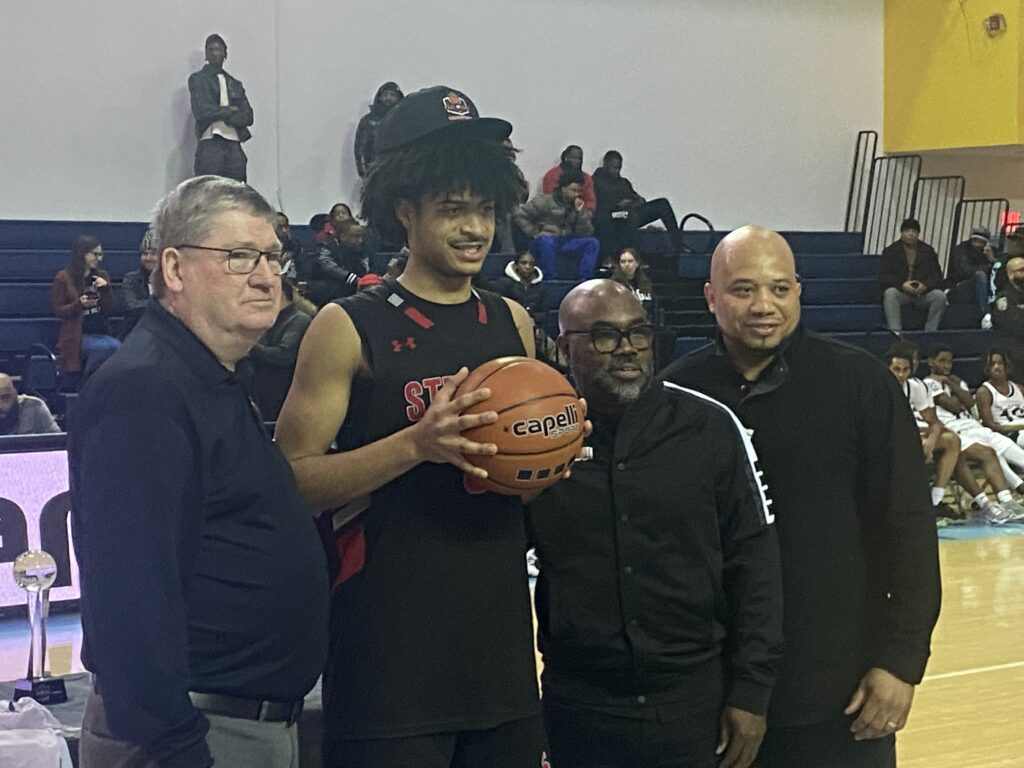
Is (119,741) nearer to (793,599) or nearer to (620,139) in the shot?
(793,599)

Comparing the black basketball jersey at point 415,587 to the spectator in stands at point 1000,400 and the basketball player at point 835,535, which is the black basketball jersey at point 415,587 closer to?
the basketball player at point 835,535

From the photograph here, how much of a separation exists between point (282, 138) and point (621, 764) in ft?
37.7

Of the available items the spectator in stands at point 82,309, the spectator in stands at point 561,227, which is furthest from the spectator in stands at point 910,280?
the spectator in stands at point 82,309

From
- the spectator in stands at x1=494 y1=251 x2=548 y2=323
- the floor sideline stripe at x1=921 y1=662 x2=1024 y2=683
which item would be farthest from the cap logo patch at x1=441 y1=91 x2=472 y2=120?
the spectator in stands at x1=494 y1=251 x2=548 y2=323

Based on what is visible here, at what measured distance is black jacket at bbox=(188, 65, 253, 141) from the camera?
11969mm

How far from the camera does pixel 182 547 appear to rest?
2061 mm

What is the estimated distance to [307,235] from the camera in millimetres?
12258

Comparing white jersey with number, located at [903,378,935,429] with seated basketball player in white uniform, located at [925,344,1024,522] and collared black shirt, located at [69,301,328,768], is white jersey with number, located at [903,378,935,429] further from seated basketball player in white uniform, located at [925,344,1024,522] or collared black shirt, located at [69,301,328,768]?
collared black shirt, located at [69,301,328,768]

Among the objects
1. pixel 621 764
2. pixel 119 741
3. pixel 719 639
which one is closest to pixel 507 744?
pixel 621 764

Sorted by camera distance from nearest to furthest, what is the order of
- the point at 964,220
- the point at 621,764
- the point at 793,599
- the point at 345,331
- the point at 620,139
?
the point at 345,331 → the point at 621,764 → the point at 793,599 → the point at 620,139 → the point at 964,220

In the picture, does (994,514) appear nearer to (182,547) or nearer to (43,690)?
(43,690)

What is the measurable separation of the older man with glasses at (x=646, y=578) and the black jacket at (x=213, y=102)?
393 inches

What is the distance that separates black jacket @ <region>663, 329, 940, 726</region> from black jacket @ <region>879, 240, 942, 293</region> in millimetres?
11662

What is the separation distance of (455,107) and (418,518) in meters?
0.77
